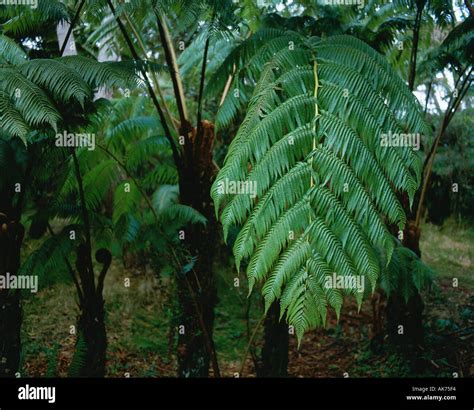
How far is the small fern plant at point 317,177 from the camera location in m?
1.39

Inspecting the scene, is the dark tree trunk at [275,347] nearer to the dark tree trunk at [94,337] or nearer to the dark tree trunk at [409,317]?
the dark tree trunk at [409,317]

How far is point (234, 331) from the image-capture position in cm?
229

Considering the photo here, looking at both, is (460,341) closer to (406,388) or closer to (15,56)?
(406,388)

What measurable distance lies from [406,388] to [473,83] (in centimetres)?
169

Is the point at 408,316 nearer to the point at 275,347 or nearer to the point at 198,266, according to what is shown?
the point at 275,347

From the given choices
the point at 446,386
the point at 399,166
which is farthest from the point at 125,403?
the point at 399,166

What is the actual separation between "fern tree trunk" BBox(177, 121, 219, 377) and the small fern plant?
484mm

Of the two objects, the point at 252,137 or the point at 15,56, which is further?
the point at 15,56

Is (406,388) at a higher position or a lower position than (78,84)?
lower

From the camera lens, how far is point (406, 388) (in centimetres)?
150

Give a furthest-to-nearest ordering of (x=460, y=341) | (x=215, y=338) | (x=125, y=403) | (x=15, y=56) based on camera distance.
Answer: (x=215, y=338)
(x=460, y=341)
(x=15, y=56)
(x=125, y=403)

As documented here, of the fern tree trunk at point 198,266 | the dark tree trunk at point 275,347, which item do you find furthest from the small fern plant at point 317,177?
the dark tree trunk at point 275,347

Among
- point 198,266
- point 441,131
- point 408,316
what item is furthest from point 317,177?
point 408,316

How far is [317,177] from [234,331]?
3.66 ft
